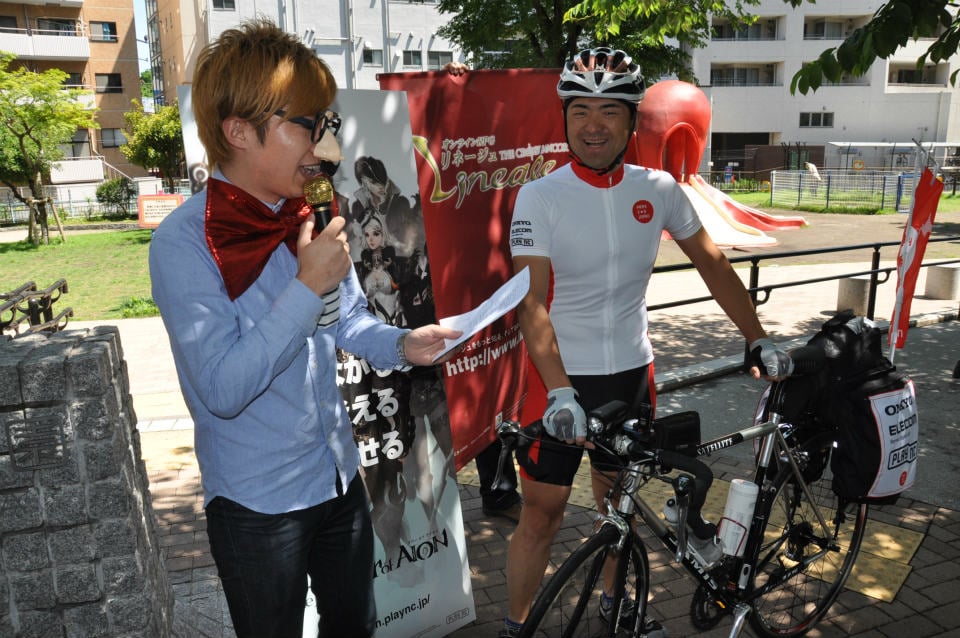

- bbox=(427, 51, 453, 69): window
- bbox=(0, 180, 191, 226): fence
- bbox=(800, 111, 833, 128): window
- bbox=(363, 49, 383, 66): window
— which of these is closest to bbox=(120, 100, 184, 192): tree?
bbox=(0, 180, 191, 226): fence

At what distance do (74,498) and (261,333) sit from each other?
5.34ft

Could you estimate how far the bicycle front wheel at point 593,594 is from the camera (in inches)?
102

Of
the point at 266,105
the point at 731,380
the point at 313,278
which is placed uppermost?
the point at 266,105

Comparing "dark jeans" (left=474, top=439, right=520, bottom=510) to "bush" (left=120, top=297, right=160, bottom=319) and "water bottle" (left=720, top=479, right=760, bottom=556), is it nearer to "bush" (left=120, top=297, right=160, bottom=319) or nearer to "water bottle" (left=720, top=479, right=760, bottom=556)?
"water bottle" (left=720, top=479, right=760, bottom=556)

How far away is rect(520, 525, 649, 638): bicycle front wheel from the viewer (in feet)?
8.50

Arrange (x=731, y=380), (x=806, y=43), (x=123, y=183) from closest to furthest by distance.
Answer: (x=731, y=380) < (x=123, y=183) < (x=806, y=43)

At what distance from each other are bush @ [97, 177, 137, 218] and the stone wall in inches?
1429

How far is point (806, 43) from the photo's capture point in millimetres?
51938

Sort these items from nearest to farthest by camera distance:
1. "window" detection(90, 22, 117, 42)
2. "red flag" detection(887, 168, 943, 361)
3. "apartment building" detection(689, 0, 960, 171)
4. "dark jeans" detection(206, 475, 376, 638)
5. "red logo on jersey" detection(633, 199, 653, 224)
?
1. "dark jeans" detection(206, 475, 376, 638)
2. "red logo on jersey" detection(633, 199, 653, 224)
3. "red flag" detection(887, 168, 943, 361)
4. "apartment building" detection(689, 0, 960, 171)
5. "window" detection(90, 22, 117, 42)

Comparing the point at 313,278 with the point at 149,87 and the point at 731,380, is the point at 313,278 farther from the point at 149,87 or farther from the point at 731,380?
the point at 149,87

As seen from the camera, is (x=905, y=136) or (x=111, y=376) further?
(x=905, y=136)

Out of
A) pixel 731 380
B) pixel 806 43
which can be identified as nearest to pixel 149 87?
pixel 806 43

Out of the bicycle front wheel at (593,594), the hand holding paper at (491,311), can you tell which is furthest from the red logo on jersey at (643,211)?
the bicycle front wheel at (593,594)

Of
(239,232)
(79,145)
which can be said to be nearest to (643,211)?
(239,232)
